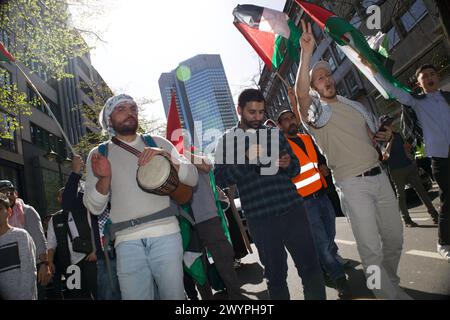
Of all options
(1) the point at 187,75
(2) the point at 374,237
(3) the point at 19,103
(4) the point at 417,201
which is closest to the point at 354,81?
(4) the point at 417,201

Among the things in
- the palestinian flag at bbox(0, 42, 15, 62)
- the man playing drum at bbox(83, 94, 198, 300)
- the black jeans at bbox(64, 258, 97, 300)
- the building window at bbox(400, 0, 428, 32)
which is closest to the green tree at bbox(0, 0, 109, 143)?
the palestinian flag at bbox(0, 42, 15, 62)

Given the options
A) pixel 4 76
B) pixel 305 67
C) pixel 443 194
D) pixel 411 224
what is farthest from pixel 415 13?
pixel 4 76

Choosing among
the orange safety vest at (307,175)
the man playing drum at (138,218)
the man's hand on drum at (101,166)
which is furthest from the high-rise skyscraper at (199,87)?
the man's hand on drum at (101,166)

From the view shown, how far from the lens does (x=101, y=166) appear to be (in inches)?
97.3

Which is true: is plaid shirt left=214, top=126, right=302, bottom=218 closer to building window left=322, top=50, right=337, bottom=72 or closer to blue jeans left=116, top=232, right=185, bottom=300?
blue jeans left=116, top=232, right=185, bottom=300

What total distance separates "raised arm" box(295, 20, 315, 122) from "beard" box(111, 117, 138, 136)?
5.03 feet

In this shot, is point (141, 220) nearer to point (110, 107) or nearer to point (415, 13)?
point (110, 107)

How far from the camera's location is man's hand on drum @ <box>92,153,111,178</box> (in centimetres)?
246

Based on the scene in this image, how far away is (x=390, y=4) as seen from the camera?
18.0 meters

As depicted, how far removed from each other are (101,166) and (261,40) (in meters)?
4.21

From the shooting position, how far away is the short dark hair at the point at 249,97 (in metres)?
3.01

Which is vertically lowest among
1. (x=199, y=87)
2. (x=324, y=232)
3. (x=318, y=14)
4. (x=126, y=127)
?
(x=324, y=232)

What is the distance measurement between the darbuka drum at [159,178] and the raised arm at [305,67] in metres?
1.37
